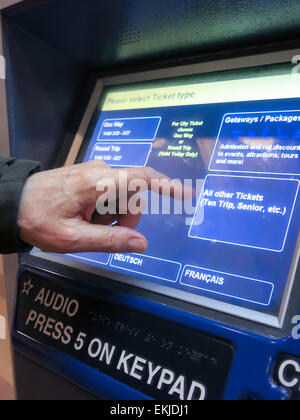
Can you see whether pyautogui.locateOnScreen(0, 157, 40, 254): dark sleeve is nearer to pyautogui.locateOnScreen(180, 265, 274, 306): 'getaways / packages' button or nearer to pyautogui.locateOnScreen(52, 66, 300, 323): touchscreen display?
pyautogui.locateOnScreen(52, 66, 300, 323): touchscreen display

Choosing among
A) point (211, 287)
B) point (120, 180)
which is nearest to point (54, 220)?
point (120, 180)

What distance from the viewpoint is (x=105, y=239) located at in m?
0.83

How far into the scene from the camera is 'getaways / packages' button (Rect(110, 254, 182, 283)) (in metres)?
0.98

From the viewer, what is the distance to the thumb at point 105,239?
0.82 meters

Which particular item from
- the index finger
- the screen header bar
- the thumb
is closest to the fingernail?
the thumb

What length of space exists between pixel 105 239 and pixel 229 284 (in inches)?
11.9

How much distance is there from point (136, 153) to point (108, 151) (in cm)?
11

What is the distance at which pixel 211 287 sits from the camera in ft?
2.96

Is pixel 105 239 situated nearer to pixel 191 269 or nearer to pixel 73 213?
pixel 73 213

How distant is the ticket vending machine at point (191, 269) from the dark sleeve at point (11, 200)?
21 cm

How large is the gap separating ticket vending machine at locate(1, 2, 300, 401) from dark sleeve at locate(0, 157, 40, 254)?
21cm

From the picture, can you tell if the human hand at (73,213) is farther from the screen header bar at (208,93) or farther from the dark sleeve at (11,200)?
the screen header bar at (208,93)

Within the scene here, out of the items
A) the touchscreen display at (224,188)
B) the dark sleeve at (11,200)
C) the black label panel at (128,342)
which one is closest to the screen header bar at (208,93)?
the touchscreen display at (224,188)

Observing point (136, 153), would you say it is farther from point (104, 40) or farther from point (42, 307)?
point (42, 307)
